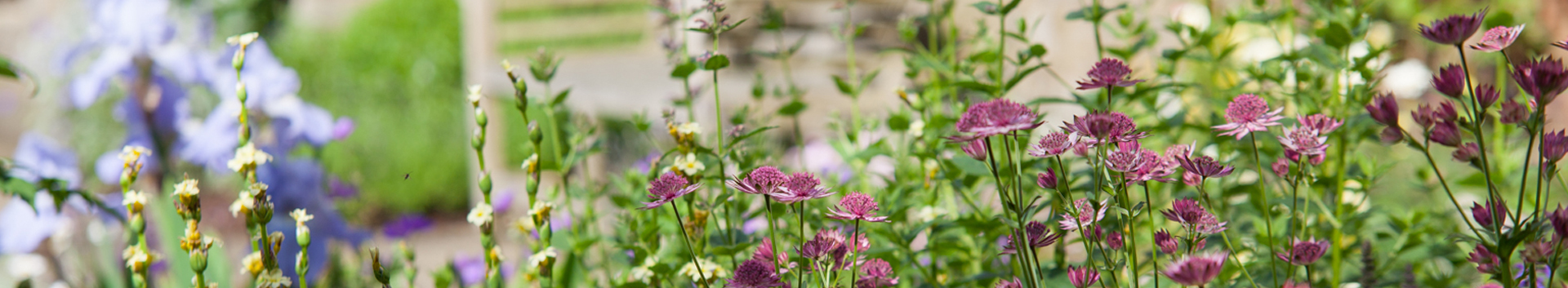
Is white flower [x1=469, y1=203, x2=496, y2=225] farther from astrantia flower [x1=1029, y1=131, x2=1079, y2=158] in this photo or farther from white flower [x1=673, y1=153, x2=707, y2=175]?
astrantia flower [x1=1029, y1=131, x2=1079, y2=158]

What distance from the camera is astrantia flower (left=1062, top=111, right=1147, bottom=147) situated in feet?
1.43

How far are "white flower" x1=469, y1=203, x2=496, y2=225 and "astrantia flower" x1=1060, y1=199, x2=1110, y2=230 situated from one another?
0.39 metres

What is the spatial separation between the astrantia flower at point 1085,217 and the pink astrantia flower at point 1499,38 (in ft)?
0.66

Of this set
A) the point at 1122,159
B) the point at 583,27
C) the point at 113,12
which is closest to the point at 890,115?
the point at 1122,159

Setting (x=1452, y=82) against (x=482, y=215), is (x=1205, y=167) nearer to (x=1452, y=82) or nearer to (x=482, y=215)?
(x=1452, y=82)

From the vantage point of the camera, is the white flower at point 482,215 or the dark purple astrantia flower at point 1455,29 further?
the white flower at point 482,215

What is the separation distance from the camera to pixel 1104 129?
435 mm

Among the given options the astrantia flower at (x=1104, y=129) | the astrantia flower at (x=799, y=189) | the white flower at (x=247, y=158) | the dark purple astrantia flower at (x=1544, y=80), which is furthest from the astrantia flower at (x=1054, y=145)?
the white flower at (x=247, y=158)

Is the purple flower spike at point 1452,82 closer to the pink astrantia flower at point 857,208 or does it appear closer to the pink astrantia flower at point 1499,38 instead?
the pink astrantia flower at point 1499,38

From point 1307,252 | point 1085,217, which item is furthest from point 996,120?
point 1307,252

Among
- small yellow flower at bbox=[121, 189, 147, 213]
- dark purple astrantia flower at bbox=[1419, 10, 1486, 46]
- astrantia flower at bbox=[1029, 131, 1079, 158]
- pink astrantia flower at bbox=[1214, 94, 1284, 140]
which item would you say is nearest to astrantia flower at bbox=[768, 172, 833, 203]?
astrantia flower at bbox=[1029, 131, 1079, 158]

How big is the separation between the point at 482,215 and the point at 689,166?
0.51ft

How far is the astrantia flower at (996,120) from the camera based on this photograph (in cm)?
40

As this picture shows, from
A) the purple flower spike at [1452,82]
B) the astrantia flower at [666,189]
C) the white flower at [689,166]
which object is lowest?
the white flower at [689,166]
